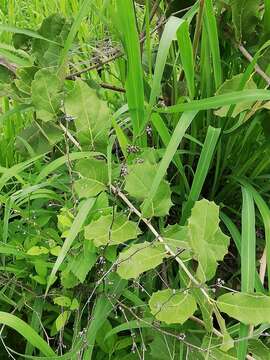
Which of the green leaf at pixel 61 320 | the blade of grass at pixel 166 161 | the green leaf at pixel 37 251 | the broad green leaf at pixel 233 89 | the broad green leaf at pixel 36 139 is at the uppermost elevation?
the broad green leaf at pixel 233 89

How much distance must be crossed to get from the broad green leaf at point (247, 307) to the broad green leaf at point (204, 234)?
5 centimetres

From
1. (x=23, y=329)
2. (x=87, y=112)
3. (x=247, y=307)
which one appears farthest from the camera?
(x=87, y=112)

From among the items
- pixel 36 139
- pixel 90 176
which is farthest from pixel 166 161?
pixel 36 139

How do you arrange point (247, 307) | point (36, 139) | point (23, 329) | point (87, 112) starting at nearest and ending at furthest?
1. point (247, 307)
2. point (23, 329)
3. point (87, 112)
4. point (36, 139)

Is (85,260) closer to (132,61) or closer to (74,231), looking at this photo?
(74,231)

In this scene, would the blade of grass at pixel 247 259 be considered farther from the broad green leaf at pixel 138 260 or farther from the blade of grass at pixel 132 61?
the blade of grass at pixel 132 61

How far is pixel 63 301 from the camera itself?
1.30 metres

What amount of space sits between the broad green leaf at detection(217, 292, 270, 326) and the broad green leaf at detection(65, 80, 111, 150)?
0.41m

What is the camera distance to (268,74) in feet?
4.31

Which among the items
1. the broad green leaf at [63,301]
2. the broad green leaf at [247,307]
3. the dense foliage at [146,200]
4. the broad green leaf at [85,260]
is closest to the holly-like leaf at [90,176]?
the dense foliage at [146,200]

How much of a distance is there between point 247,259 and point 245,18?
0.49 m

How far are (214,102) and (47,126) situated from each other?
0.42m

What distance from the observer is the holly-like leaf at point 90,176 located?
1237 millimetres

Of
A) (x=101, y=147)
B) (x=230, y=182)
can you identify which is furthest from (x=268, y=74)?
(x=101, y=147)
